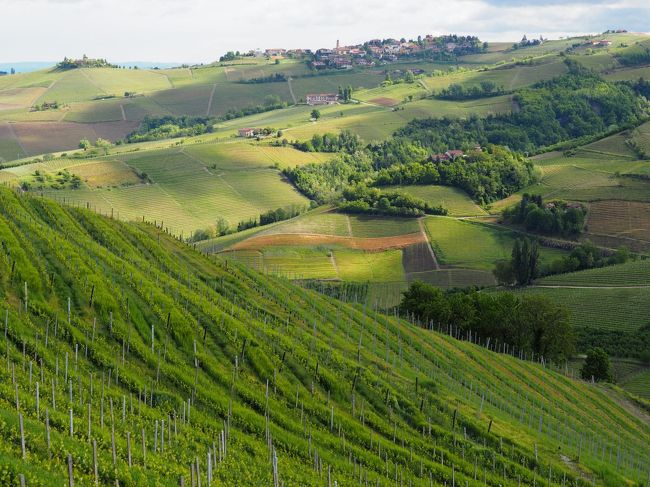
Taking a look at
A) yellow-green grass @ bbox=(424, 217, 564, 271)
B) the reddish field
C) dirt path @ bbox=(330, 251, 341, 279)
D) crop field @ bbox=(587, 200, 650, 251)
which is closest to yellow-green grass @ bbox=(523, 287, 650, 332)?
yellow-green grass @ bbox=(424, 217, 564, 271)

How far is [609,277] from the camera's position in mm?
136125

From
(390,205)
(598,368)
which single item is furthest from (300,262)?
(598,368)

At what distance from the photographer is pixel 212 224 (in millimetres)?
193000

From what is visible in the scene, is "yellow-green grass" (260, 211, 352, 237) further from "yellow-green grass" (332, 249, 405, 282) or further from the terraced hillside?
the terraced hillside

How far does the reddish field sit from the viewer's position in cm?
16062

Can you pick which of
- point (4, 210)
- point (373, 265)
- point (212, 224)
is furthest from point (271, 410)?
point (212, 224)

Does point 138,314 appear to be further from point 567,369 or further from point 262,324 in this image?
point 567,369

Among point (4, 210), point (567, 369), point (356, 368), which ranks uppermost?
point (4, 210)

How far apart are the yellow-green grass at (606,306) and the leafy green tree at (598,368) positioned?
16395mm

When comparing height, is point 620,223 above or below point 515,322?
below

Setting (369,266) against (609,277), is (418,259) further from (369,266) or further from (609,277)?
(609,277)

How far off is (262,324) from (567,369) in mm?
50367

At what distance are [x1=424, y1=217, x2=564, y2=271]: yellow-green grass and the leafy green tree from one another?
49.8 meters

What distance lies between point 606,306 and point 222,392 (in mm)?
83661
